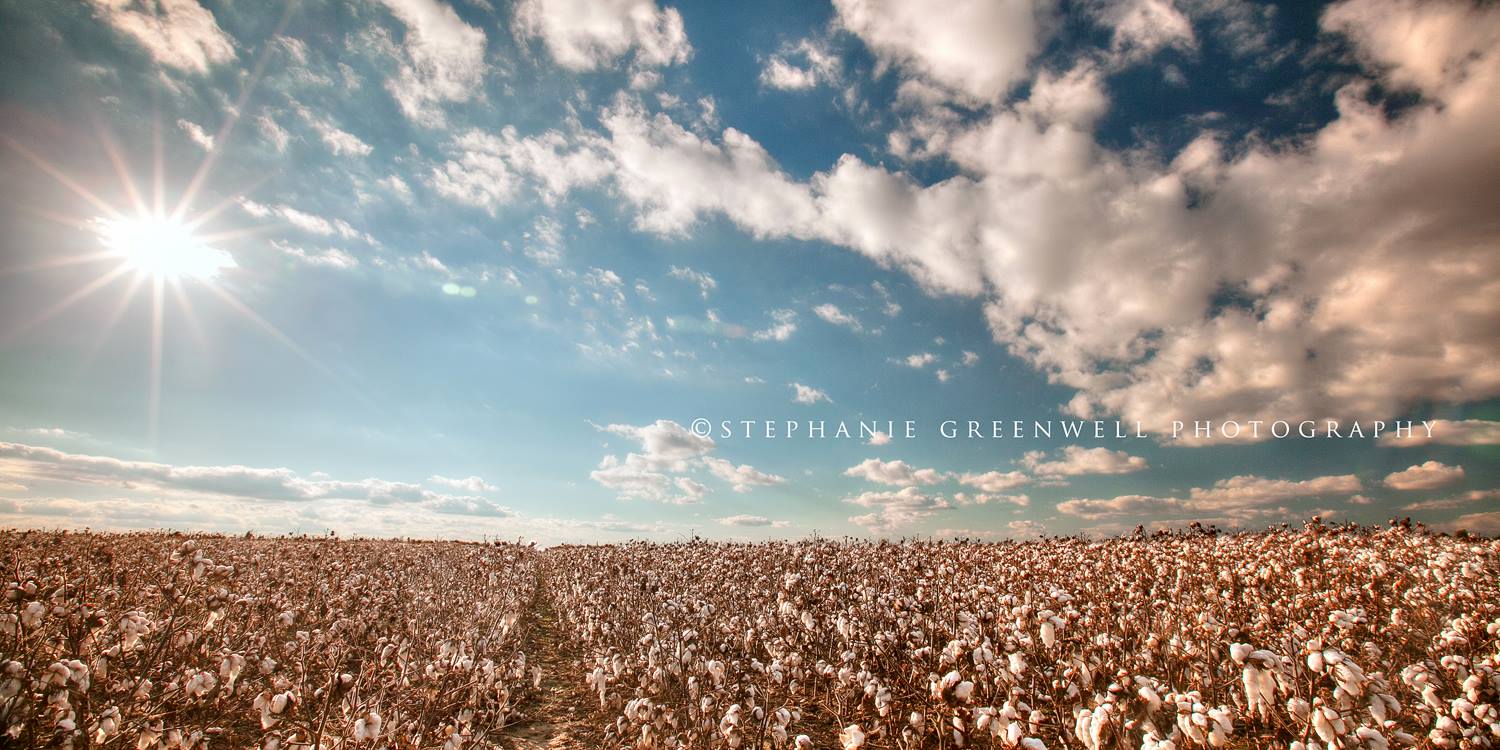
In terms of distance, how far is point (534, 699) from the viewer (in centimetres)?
1027

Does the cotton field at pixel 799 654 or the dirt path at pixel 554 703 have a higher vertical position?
the cotton field at pixel 799 654

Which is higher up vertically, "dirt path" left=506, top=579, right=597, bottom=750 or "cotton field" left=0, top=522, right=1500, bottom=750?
"cotton field" left=0, top=522, right=1500, bottom=750

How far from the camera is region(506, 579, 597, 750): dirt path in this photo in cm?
862

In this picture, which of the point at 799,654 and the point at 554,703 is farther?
the point at 554,703

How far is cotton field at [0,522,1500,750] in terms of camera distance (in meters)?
5.74

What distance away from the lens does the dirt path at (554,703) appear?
8621mm

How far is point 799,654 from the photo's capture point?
9.77 m

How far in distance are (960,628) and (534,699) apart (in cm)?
732

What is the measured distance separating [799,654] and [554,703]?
170 inches

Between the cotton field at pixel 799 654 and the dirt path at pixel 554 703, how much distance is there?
6 centimetres

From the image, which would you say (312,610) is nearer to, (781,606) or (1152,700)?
(781,606)

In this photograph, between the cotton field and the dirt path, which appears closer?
the cotton field

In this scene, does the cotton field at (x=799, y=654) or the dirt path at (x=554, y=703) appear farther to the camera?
the dirt path at (x=554, y=703)

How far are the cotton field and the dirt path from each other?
0.06 metres
